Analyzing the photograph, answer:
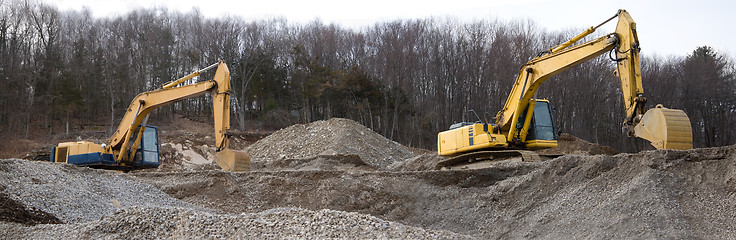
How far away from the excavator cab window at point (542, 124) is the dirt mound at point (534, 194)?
1429 millimetres

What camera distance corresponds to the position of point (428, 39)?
40.7 metres

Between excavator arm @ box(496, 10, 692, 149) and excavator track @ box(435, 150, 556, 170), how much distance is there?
458 mm

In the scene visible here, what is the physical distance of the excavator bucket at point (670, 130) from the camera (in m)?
9.76

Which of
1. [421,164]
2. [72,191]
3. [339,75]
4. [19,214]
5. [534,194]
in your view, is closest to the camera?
[19,214]

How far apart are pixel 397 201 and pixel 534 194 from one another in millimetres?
2930

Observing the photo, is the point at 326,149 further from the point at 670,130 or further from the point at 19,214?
the point at 670,130

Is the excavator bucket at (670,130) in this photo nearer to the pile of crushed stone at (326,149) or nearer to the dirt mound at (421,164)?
the dirt mound at (421,164)

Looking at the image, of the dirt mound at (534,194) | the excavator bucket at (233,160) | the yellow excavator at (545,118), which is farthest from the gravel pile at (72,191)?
the yellow excavator at (545,118)

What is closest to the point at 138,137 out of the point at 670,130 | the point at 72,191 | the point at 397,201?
the point at 72,191

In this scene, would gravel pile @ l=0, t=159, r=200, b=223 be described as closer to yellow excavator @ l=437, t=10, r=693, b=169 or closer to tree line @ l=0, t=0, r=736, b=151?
yellow excavator @ l=437, t=10, r=693, b=169

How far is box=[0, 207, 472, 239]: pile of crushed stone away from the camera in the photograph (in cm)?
657

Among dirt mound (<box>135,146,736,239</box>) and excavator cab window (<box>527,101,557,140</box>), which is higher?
excavator cab window (<box>527,101,557,140</box>)

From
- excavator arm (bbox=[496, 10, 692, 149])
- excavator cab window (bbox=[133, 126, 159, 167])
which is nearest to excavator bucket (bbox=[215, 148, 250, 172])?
excavator cab window (bbox=[133, 126, 159, 167])

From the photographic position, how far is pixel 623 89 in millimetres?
11438
